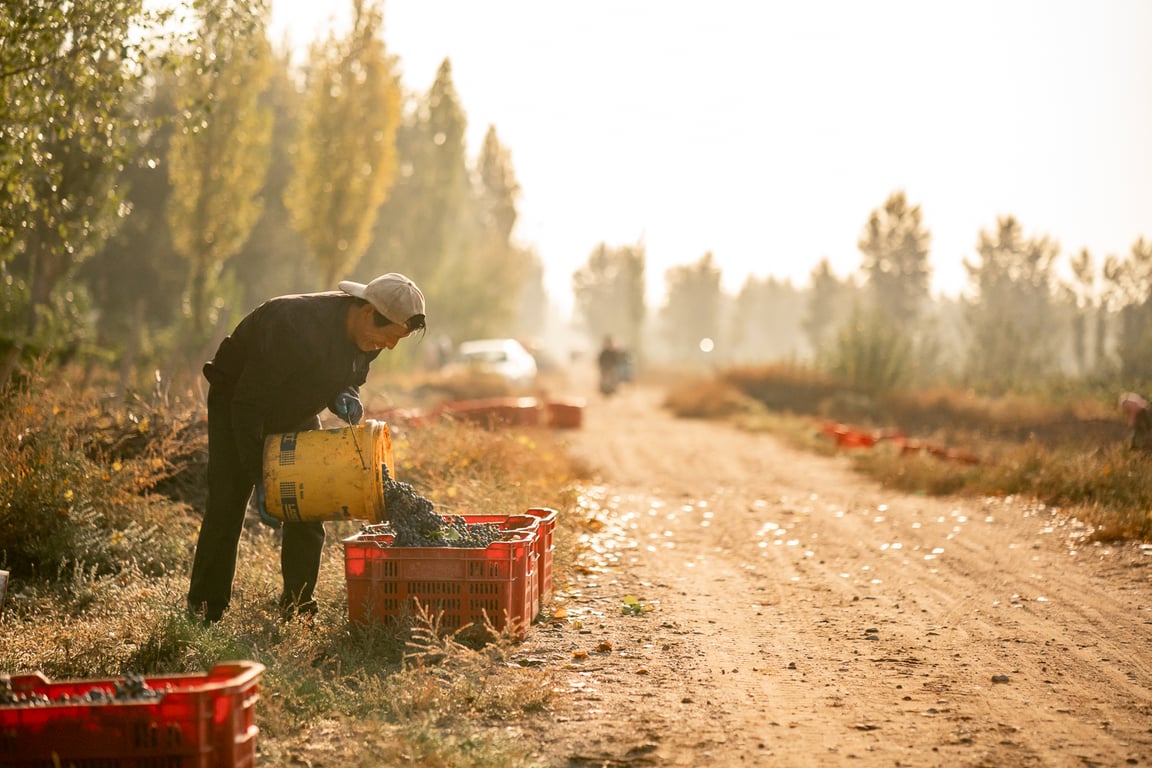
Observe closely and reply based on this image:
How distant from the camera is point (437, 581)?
5773mm

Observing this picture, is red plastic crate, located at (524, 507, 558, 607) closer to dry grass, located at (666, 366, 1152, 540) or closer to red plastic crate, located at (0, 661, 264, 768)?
red plastic crate, located at (0, 661, 264, 768)

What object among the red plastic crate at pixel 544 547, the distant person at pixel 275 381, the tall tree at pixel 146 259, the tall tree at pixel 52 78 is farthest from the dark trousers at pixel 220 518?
the tall tree at pixel 146 259

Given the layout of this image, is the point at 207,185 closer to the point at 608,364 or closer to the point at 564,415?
the point at 564,415

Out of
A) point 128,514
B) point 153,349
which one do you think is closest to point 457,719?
point 128,514

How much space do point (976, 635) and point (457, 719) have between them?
330cm

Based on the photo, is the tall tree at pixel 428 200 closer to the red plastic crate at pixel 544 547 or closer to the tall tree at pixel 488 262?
the tall tree at pixel 488 262

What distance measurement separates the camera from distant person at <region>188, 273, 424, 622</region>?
567cm

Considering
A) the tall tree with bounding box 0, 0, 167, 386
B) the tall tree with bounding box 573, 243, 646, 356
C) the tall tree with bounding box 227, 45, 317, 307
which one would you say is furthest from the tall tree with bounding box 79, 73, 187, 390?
the tall tree with bounding box 573, 243, 646, 356

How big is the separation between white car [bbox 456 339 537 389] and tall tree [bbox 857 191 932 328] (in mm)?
29840

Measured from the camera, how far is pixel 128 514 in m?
7.71

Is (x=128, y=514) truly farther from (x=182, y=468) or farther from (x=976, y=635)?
(x=976, y=635)

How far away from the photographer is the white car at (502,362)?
27.0 m

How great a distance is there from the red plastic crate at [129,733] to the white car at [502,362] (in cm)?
2240

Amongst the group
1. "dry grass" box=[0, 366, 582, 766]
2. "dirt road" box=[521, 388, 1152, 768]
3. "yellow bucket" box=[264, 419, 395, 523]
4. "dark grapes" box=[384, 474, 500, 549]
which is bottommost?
"dirt road" box=[521, 388, 1152, 768]
